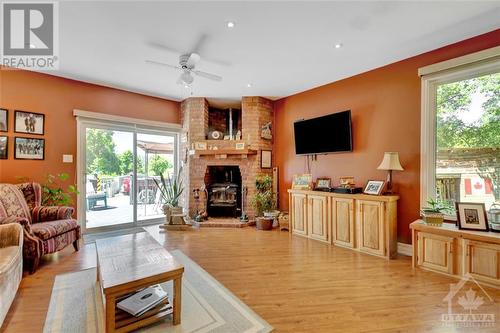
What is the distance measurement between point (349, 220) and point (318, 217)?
1.73 feet

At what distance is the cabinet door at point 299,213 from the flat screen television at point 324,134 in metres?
0.86

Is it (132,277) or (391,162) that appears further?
(391,162)

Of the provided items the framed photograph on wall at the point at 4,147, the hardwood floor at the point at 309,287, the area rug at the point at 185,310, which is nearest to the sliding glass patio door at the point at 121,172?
the framed photograph on wall at the point at 4,147

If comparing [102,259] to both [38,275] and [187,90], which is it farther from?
[187,90]

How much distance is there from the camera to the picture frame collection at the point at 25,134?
137 inches

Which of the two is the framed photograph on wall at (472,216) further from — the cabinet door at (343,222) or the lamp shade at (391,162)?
the cabinet door at (343,222)

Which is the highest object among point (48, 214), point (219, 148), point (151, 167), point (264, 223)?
point (219, 148)

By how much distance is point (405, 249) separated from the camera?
11.0 feet

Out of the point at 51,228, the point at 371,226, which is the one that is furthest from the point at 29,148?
the point at 371,226

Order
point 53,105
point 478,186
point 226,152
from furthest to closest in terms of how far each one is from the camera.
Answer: point 226,152
point 53,105
point 478,186

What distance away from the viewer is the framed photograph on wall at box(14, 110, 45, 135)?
3.59m

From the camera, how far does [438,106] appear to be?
3.15 metres

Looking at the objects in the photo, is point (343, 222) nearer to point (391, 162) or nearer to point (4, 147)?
point (391, 162)

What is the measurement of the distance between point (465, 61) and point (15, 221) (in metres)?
5.40
